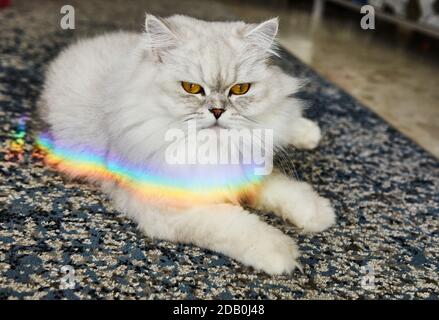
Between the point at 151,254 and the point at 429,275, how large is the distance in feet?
2.18

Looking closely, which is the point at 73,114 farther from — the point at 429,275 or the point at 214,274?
the point at 429,275

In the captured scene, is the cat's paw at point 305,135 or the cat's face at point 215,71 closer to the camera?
the cat's face at point 215,71

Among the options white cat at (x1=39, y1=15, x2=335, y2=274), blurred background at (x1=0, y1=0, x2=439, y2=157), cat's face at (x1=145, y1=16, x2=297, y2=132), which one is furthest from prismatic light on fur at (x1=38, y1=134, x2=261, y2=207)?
blurred background at (x1=0, y1=0, x2=439, y2=157)

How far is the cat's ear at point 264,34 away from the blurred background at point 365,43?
69cm

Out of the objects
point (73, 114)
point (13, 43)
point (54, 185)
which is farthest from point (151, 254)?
point (13, 43)

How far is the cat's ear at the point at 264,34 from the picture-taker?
1.16m

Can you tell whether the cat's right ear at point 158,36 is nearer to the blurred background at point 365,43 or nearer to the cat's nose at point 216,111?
the cat's nose at point 216,111

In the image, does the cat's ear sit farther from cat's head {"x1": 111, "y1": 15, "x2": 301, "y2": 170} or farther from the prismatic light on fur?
the prismatic light on fur

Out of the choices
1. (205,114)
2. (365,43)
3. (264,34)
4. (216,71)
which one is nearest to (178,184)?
(205,114)

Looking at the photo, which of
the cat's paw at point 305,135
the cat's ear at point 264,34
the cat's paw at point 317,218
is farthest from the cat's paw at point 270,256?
the cat's paw at point 305,135

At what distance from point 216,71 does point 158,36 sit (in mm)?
167

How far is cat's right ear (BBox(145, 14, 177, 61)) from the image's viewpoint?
1085 mm

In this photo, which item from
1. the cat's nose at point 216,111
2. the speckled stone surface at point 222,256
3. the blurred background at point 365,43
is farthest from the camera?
the blurred background at point 365,43

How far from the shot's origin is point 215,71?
43.1 inches
